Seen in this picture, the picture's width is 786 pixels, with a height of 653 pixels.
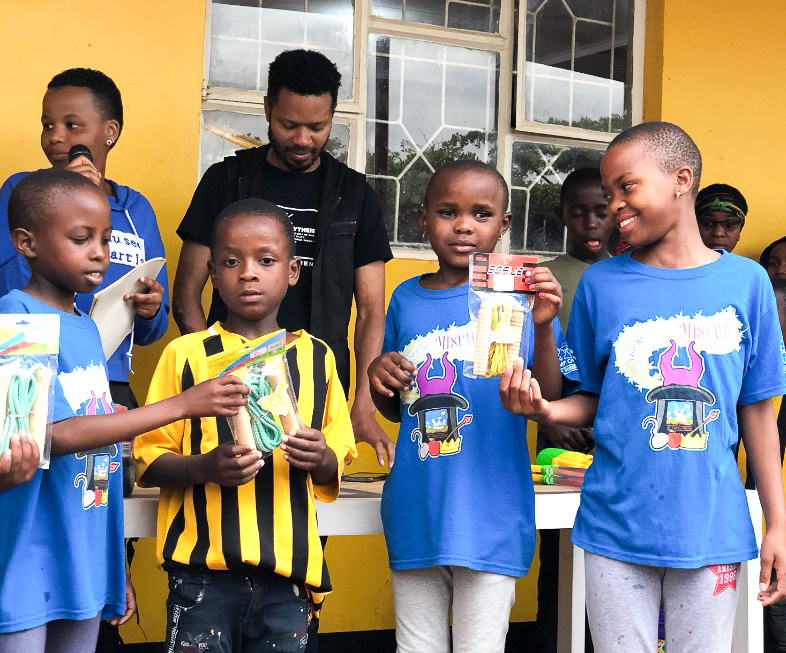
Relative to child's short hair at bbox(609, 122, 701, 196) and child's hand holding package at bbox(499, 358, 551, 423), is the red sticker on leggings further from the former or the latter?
child's short hair at bbox(609, 122, 701, 196)

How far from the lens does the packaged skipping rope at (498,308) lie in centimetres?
237

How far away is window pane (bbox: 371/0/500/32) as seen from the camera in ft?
15.7

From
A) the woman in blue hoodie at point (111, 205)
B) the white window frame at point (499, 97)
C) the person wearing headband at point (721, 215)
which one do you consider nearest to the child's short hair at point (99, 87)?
the woman in blue hoodie at point (111, 205)

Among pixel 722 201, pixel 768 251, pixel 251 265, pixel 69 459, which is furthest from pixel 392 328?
pixel 768 251

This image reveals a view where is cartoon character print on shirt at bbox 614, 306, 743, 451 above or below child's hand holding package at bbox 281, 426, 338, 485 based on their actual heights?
above

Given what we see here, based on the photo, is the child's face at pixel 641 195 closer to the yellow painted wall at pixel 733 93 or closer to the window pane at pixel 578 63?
the window pane at pixel 578 63

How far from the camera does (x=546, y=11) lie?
505cm

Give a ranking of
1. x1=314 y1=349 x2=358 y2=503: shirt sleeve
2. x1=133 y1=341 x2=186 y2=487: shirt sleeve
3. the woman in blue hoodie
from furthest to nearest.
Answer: the woman in blue hoodie → x1=314 y1=349 x2=358 y2=503: shirt sleeve → x1=133 y1=341 x2=186 y2=487: shirt sleeve

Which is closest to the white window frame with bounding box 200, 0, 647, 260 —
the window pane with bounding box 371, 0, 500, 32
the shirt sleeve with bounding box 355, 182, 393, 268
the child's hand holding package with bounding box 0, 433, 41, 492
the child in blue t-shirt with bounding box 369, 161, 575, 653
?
the window pane with bounding box 371, 0, 500, 32

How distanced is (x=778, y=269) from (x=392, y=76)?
206 cm

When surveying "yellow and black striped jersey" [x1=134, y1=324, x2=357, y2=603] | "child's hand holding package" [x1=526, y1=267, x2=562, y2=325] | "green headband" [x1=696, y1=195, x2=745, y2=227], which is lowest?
"yellow and black striped jersey" [x1=134, y1=324, x2=357, y2=603]

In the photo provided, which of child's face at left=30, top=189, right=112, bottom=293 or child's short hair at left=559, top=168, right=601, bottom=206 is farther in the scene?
child's short hair at left=559, top=168, right=601, bottom=206

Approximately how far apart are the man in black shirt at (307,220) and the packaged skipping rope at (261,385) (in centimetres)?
100

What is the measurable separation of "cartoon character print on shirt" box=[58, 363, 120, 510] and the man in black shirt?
35.5 inches
